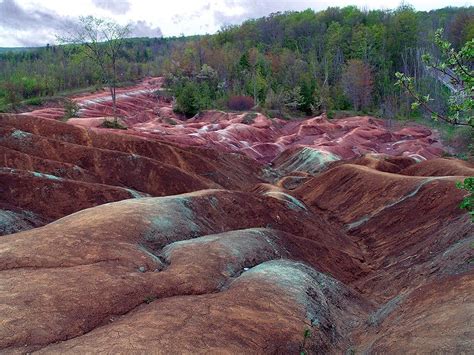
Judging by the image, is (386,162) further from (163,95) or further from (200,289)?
(163,95)

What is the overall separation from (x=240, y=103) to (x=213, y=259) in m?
75.4

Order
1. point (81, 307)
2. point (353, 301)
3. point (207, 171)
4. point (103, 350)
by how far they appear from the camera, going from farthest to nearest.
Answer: point (207, 171) → point (353, 301) → point (81, 307) → point (103, 350)

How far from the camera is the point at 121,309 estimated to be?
10070 millimetres

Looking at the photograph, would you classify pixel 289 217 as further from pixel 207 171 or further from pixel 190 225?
pixel 207 171

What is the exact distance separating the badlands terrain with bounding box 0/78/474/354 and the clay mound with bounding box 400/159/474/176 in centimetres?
20

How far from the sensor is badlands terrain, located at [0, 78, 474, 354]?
30.3 feet

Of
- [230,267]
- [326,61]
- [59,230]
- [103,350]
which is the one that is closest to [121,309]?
[103,350]

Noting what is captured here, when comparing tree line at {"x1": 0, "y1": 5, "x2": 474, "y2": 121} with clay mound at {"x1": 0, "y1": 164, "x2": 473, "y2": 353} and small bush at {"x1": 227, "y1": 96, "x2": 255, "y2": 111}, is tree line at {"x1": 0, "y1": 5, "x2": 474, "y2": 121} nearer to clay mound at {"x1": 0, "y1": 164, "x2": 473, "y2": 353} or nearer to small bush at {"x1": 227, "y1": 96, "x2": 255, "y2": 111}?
small bush at {"x1": 227, "y1": 96, "x2": 255, "y2": 111}

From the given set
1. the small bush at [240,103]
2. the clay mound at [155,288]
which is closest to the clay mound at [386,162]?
the clay mound at [155,288]

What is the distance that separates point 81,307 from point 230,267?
4.95m

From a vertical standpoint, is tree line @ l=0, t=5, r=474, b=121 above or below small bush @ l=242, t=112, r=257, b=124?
above

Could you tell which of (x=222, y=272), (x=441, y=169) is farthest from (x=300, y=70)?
(x=222, y=272)

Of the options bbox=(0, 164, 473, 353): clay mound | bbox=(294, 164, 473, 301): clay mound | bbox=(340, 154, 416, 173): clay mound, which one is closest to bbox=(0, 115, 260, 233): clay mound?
bbox=(0, 164, 473, 353): clay mound

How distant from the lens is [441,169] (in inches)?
1334
